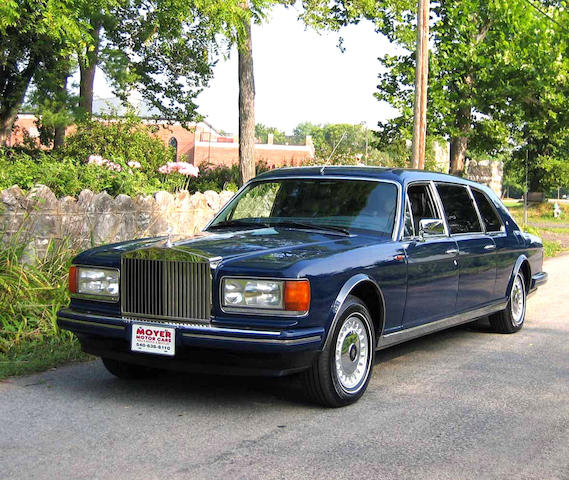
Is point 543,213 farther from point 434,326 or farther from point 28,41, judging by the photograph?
point 434,326

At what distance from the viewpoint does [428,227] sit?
6457 mm

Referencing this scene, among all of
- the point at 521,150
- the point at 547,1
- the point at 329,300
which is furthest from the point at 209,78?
the point at 329,300

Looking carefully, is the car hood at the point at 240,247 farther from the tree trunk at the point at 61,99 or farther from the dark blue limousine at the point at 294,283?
the tree trunk at the point at 61,99

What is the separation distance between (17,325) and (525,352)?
16.0 feet

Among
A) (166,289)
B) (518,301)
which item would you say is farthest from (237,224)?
(518,301)

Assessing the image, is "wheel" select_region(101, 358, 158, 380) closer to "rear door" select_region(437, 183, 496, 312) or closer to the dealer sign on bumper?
the dealer sign on bumper

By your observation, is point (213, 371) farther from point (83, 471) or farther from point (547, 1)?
point (547, 1)

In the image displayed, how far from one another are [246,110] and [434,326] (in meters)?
11.2

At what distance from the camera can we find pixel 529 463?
4293mm

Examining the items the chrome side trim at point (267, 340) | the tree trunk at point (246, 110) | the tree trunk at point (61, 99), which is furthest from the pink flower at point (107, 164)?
the tree trunk at point (61, 99)

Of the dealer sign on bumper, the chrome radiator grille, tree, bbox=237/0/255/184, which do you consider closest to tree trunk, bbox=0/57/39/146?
tree, bbox=237/0/255/184

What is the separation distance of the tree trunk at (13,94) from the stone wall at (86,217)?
1377 cm

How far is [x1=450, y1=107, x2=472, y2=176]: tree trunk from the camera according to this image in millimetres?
26812

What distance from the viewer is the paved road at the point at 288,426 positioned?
414 cm
